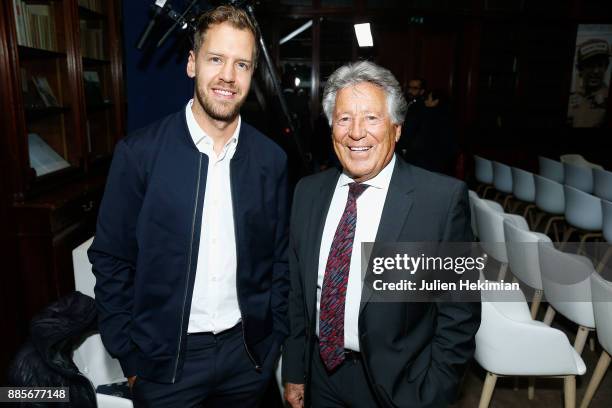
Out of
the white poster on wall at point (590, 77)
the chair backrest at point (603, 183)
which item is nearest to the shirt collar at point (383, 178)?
the chair backrest at point (603, 183)

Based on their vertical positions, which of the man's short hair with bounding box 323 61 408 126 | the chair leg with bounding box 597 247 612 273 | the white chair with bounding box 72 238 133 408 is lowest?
the chair leg with bounding box 597 247 612 273

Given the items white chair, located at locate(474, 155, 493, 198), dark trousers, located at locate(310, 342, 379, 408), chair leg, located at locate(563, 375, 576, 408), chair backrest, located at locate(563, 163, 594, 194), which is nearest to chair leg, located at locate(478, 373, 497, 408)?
chair leg, located at locate(563, 375, 576, 408)

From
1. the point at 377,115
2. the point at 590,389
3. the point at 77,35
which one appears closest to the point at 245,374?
the point at 377,115

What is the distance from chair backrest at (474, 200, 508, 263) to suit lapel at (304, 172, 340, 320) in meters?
2.04

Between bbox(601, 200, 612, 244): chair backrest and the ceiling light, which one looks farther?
the ceiling light

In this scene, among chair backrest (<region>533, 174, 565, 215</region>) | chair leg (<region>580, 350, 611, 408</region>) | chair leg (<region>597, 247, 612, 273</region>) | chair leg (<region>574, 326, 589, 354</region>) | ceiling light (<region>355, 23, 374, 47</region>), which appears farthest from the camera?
ceiling light (<region>355, 23, 374, 47</region>)

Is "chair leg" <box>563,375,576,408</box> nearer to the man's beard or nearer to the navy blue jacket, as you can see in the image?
the navy blue jacket

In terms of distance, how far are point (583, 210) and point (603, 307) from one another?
7.97 feet

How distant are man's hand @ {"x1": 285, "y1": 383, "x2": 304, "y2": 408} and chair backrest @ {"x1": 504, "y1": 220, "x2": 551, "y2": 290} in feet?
5.70

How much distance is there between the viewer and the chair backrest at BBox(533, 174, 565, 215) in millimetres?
4512

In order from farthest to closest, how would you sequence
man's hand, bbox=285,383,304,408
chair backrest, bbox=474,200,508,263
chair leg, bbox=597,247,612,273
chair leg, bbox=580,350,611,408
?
chair leg, bbox=597,247,612,273 < chair backrest, bbox=474,200,508,263 < chair leg, bbox=580,350,611,408 < man's hand, bbox=285,383,304,408

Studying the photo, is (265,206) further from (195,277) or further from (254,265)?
→ (195,277)

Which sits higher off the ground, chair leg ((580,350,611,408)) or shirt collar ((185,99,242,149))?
shirt collar ((185,99,242,149))

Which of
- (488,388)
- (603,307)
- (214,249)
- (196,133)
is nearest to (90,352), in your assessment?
(214,249)
